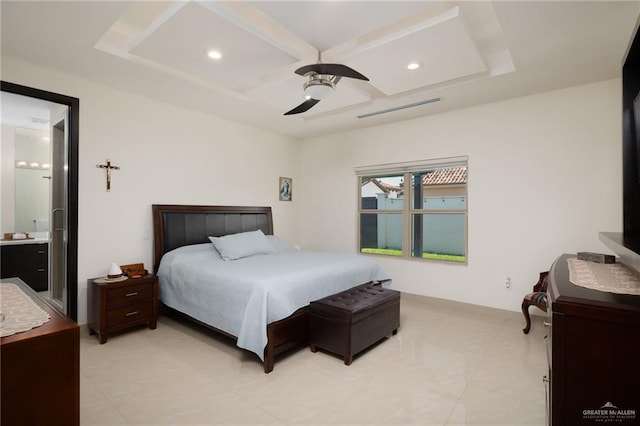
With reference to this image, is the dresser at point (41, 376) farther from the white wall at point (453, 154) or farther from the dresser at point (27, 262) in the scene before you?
the dresser at point (27, 262)

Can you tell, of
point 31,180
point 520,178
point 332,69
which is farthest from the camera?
point 31,180

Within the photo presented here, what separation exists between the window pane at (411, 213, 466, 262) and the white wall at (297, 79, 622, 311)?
0.18 metres

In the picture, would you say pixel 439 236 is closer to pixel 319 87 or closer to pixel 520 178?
pixel 520 178

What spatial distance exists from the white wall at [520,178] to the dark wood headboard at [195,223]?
2153 millimetres

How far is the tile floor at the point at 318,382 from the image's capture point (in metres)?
2.06

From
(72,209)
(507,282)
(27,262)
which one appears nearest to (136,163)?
(72,209)

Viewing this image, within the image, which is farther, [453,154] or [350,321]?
[453,154]

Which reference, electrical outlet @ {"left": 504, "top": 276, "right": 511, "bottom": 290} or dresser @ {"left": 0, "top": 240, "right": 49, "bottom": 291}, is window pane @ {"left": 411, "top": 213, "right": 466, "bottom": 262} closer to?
electrical outlet @ {"left": 504, "top": 276, "right": 511, "bottom": 290}

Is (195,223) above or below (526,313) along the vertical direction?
above

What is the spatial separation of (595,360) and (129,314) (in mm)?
3709

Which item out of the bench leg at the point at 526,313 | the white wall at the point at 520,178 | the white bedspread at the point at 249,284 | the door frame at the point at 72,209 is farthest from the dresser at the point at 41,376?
the white wall at the point at 520,178

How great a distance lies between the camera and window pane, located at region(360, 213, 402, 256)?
196 inches

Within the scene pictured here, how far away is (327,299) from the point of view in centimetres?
307

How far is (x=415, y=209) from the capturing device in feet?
15.7
